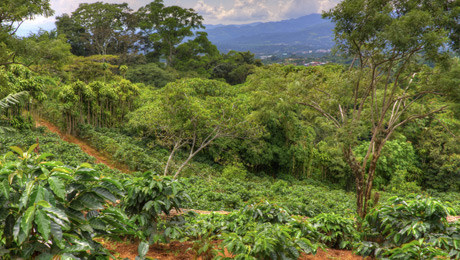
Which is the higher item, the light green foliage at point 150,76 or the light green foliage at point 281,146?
the light green foliage at point 150,76

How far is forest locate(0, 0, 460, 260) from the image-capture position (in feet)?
6.49

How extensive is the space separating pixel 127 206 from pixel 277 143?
40.2 ft

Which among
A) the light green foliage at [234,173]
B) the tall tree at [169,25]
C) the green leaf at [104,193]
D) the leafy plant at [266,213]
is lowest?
the light green foliage at [234,173]

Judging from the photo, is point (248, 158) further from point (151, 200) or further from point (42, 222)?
point (42, 222)

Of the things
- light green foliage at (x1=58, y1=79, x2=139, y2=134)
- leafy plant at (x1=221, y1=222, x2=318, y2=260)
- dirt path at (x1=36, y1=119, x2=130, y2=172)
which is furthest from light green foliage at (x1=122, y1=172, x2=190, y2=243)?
light green foliage at (x1=58, y1=79, x2=139, y2=134)

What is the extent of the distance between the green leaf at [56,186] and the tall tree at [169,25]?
102ft

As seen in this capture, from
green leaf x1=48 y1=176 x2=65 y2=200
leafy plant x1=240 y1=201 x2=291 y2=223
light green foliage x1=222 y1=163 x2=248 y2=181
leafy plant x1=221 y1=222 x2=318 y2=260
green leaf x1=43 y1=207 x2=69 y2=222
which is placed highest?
green leaf x1=48 y1=176 x2=65 y2=200

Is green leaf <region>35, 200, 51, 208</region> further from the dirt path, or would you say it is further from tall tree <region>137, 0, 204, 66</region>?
tall tree <region>137, 0, 204, 66</region>

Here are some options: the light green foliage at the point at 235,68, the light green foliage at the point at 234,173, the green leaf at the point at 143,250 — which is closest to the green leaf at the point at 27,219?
the green leaf at the point at 143,250

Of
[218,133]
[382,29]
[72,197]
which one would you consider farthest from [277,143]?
[72,197]

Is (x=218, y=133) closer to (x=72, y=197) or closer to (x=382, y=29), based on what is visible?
(x=382, y=29)

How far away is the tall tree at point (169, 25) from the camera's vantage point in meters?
31.6

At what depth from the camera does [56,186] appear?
171 cm

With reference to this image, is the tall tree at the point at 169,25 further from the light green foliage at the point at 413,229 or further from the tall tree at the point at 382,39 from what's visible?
the light green foliage at the point at 413,229
